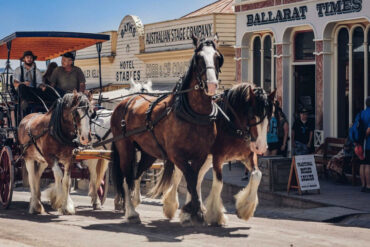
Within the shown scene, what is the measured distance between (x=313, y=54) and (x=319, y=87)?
2.85 feet

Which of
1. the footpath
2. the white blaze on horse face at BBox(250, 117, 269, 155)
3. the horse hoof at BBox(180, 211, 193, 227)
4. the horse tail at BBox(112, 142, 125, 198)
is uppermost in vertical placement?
the white blaze on horse face at BBox(250, 117, 269, 155)

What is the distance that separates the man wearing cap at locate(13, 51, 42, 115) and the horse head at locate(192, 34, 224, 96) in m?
4.42

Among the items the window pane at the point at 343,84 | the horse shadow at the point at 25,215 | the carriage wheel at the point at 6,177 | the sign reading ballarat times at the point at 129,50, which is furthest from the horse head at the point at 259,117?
the sign reading ballarat times at the point at 129,50

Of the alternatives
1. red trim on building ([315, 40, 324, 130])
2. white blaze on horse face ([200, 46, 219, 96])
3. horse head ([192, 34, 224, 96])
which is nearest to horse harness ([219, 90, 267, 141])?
horse head ([192, 34, 224, 96])

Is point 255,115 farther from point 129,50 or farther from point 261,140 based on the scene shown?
point 129,50

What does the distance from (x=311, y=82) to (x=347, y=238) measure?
10318 millimetres

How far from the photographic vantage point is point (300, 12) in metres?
19.0

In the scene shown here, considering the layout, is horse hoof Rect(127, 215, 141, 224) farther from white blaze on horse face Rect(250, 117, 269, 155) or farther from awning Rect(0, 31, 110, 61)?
awning Rect(0, 31, 110, 61)

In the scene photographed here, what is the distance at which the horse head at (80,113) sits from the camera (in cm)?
1127

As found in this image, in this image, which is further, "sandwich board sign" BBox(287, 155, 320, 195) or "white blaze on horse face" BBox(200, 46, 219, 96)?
"sandwich board sign" BBox(287, 155, 320, 195)

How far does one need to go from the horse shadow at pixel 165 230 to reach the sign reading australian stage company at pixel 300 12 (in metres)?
8.53

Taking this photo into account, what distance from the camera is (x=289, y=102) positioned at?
19891 mm

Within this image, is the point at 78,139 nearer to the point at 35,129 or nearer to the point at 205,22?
the point at 35,129

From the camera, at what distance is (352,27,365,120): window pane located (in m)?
17.5
